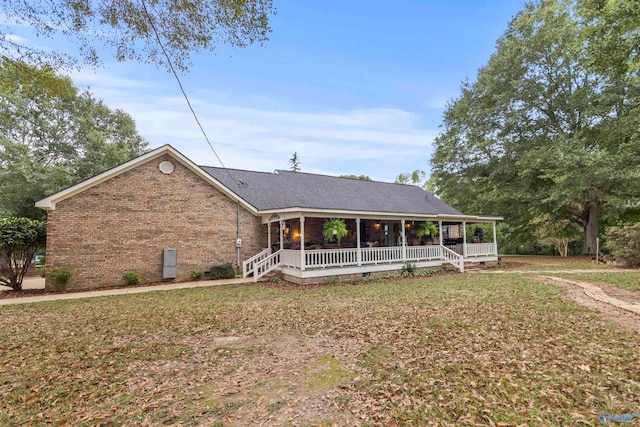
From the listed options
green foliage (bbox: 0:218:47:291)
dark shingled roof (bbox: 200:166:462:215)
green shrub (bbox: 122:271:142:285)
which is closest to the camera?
green foliage (bbox: 0:218:47:291)

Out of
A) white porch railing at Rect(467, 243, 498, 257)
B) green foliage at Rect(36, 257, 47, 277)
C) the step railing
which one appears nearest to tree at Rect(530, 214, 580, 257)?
white porch railing at Rect(467, 243, 498, 257)

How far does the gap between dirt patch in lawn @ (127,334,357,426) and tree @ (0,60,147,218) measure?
2005 cm

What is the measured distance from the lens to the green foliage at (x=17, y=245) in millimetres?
10195

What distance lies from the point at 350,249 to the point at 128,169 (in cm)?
957

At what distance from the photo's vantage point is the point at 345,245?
16.4 metres

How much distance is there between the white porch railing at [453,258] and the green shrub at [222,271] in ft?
35.1

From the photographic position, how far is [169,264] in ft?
40.3

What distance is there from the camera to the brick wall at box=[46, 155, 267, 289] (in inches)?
433

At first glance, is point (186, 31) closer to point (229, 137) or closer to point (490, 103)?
point (229, 137)

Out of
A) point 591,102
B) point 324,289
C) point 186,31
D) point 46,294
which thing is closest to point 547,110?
point 591,102

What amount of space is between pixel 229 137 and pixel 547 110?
2197 centimetres

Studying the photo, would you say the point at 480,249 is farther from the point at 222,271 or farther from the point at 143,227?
the point at 143,227

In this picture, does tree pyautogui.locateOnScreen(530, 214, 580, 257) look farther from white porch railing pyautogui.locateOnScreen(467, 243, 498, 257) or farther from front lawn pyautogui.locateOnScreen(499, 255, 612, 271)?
white porch railing pyautogui.locateOnScreen(467, 243, 498, 257)

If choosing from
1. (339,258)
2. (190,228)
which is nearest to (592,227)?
(339,258)
